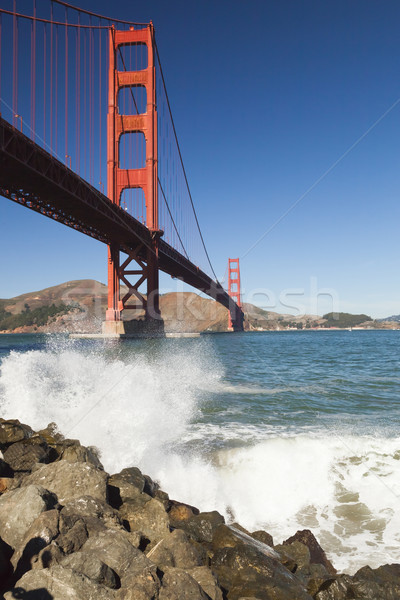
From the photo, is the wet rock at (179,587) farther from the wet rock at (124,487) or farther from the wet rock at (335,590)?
the wet rock at (124,487)

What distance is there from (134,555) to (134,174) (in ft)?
105

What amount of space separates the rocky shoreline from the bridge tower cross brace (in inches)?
1038

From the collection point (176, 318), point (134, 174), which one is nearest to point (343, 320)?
point (176, 318)

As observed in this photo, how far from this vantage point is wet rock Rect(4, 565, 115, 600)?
1893mm

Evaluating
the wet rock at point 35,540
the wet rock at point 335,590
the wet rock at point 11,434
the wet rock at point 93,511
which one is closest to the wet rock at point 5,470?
the wet rock at point 11,434

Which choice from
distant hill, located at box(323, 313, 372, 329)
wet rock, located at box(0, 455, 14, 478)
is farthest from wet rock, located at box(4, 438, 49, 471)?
distant hill, located at box(323, 313, 372, 329)

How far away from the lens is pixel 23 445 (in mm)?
4035

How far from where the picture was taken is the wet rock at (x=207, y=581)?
222 centimetres

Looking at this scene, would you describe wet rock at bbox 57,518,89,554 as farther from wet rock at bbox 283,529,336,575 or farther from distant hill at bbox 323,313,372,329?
distant hill at bbox 323,313,372,329

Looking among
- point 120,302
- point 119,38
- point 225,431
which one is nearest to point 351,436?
point 225,431

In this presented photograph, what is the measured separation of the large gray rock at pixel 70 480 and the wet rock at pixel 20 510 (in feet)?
0.98

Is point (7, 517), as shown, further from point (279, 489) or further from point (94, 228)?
point (94, 228)

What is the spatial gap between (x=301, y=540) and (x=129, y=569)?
1.49 meters

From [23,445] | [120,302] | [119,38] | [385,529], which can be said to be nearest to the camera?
[385,529]
